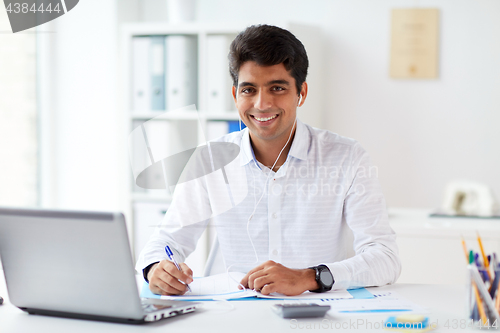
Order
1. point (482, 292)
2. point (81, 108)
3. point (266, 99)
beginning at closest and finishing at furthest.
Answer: point (482, 292) < point (266, 99) < point (81, 108)

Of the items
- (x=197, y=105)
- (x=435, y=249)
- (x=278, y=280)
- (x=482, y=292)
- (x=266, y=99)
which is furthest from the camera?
(x=197, y=105)

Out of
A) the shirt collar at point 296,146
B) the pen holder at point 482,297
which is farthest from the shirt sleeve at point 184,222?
the pen holder at point 482,297

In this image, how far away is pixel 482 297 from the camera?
0.86 metres

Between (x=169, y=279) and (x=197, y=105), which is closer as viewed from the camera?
(x=169, y=279)

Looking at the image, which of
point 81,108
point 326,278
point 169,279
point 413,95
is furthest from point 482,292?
point 81,108

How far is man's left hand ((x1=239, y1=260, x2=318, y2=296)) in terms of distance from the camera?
1.07 meters

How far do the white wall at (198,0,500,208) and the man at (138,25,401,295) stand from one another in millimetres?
1048

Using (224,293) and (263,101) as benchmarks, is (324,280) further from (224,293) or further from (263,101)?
(263,101)

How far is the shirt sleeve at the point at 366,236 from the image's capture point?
1159 millimetres

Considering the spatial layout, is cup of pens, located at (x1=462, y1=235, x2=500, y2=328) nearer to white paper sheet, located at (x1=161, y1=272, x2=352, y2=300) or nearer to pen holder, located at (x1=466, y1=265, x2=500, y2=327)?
pen holder, located at (x1=466, y1=265, x2=500, y2=327)

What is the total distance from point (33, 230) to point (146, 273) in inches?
15.9

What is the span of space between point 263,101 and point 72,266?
0.76m

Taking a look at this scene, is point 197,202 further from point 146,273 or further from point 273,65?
point 273,65

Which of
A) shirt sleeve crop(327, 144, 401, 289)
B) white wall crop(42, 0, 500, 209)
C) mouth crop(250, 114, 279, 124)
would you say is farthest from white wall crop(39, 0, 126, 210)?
shirt sleeve crop(327, 144, 401, 289)
